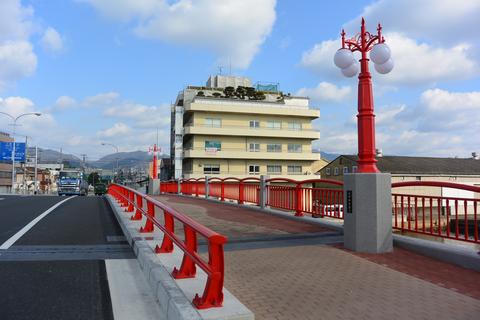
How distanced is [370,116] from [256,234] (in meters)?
3.59

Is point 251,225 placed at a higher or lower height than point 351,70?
lower

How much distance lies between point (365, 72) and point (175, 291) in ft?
17.7

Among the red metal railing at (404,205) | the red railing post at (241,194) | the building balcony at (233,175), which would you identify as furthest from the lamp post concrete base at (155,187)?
the building balcony at (233,175)

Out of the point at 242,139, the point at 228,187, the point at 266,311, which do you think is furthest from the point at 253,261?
the point at 242,139

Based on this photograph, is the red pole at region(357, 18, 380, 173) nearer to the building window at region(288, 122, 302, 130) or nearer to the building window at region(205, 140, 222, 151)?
the building window at region(205, 140, 222, 151)

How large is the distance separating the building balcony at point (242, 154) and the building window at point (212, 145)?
0.73ft

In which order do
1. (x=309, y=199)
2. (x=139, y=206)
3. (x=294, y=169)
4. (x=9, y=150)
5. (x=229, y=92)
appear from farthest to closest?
(x=229, y=92) < (x=294, y=169) < (x=9, y=150) < (x=309, y=199) < (x=139, y=206)

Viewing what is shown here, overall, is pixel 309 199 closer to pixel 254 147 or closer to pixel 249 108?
pixel 249 108

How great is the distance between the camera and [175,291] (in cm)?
429

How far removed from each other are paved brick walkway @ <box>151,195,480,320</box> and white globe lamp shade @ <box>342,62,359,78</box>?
3356 mm

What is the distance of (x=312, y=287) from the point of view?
Result: 4.78m

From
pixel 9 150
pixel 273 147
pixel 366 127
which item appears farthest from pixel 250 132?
pixel 366 127

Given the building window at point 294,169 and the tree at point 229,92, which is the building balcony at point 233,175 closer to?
the building window at point 294,169

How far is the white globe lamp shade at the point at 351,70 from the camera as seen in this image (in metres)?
7.61
